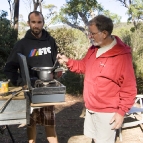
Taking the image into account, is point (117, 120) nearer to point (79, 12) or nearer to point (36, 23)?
point (36, 23)

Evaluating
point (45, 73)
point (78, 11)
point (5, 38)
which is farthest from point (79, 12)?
point (45, 73)

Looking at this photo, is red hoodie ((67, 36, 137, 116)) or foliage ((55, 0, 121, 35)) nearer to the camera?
red hoodie ((67, 36, 137, 116))

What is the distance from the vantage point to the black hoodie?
9.91 feet

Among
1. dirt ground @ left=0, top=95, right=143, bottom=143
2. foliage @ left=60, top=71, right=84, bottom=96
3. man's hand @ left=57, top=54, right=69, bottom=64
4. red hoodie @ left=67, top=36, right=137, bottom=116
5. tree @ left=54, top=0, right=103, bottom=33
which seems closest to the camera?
red hoodie @ left=67, top=36, right=137, bottom=116

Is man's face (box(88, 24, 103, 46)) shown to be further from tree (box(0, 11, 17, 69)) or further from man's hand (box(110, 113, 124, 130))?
tree (box(0, 11, 17, 69))

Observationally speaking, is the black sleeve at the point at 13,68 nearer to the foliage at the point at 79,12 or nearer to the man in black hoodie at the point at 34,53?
the man in black hoodie at the point at 34,53

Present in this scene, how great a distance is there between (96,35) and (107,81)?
44cm

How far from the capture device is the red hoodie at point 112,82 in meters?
2.26

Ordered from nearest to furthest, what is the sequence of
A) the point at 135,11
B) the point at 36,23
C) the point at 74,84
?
the point at 36,23, the point at 74,84, the point at 135,11

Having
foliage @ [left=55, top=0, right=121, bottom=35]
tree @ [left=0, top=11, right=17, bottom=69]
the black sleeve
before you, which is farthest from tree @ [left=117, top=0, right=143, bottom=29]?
the black sleeve

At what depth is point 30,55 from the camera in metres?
3.04

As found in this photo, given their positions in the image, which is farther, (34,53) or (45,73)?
(34,53)

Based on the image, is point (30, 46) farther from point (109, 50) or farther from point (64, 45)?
point (64, 45)

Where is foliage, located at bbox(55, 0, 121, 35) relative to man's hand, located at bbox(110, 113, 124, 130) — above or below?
above
